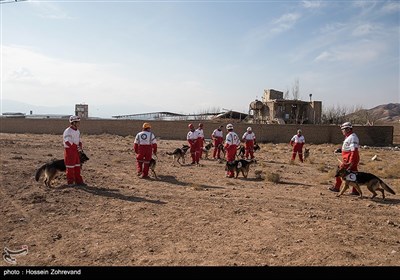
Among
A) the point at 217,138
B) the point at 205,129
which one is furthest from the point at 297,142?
the point at 205,129

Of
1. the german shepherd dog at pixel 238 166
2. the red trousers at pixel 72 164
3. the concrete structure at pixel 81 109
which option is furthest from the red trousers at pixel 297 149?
the concrete structure at pixel 81 109

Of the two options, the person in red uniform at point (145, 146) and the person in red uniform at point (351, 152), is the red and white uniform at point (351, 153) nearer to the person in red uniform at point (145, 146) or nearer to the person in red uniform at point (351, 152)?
the person in red uniform at point (351, 152)

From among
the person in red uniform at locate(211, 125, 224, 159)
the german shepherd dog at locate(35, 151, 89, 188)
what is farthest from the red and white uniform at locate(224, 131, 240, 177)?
the german shepherd dog at locate(35, 151, 89, 188)

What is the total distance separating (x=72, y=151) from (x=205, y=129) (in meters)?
30.3

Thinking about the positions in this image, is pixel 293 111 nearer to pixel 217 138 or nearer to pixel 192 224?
pixel 217 138

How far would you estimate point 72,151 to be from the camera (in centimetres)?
1153

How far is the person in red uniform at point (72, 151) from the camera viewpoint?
11.4 metres

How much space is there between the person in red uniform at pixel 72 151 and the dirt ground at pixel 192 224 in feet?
1.65

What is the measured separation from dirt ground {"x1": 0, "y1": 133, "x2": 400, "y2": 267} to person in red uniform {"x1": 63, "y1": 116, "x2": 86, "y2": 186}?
504mm

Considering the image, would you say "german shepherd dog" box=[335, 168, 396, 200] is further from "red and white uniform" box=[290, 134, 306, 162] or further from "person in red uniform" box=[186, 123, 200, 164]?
"red and white uniform" box=[290, 134, 306, 162]

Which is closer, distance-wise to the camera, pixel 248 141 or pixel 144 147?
pixel 144 147

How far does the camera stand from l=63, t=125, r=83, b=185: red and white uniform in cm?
1142

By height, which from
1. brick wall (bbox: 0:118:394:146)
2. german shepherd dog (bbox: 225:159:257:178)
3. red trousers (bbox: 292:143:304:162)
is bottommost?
german shepherd dog (bbox: 225:159:257:178)
